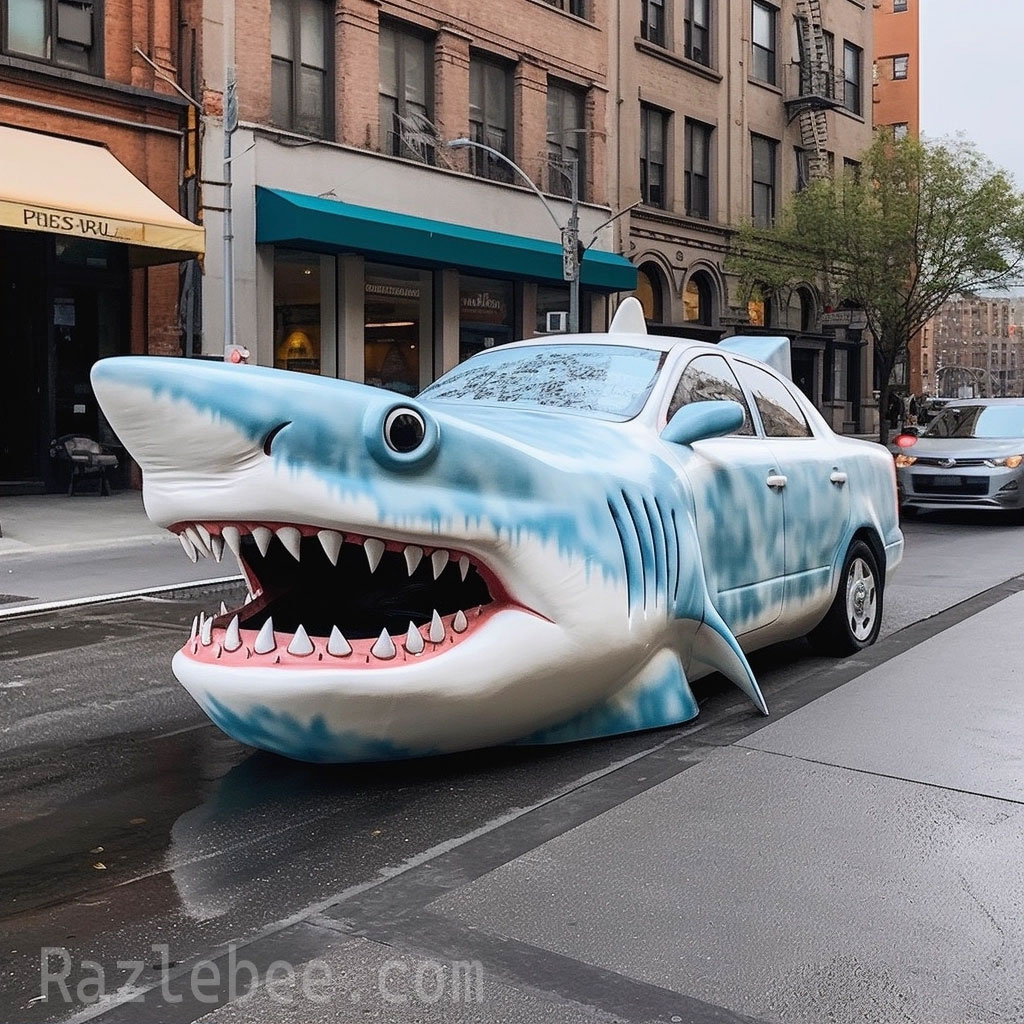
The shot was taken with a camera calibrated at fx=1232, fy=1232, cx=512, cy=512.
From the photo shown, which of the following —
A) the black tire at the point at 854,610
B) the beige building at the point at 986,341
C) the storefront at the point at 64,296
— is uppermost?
the beige building at the point at 986,341

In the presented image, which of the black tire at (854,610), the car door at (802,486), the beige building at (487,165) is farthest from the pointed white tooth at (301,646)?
the beige building at (487,165)

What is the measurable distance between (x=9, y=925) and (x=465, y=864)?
131cm

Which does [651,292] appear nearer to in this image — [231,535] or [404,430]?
[404,430]

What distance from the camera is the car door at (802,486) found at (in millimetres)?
6211

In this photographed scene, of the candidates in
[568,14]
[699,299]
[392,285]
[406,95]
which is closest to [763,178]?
[699,299]

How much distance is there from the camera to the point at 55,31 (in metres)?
18.7

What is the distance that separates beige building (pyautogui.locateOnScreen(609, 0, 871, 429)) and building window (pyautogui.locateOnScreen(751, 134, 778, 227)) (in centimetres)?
5

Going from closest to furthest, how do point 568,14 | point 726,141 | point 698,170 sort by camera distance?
1. point 568,14
2. point 698,170
3. point 726,141

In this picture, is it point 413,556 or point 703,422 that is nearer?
point 413,556

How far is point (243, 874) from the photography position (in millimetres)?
3783

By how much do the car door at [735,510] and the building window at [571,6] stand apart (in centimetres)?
2375

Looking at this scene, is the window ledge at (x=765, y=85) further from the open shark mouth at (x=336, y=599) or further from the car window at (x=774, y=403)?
the open shark mouth at (x=336, y=599)

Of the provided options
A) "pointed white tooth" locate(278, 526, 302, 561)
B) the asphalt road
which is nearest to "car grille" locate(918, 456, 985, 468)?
the asphalt road

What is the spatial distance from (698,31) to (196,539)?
31.8 m
